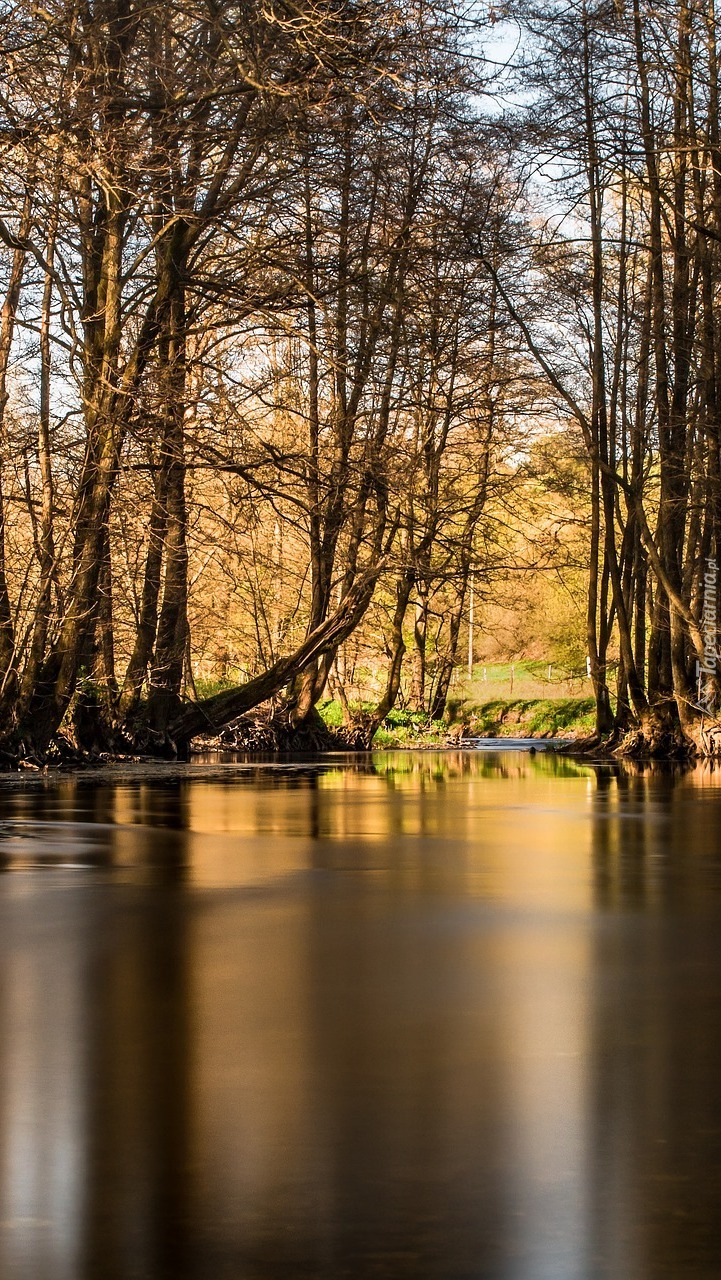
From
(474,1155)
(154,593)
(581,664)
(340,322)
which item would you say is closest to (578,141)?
(340,322)

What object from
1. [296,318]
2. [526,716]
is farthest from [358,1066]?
[526,716]

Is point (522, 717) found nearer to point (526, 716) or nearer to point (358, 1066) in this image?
point (526, 716)

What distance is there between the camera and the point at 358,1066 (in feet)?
14.4

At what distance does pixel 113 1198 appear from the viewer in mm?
3236

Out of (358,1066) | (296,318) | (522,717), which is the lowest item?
(358,1066)

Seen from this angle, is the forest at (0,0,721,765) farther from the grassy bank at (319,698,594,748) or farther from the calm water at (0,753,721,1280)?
the grassy bank at (319,698,594,748)

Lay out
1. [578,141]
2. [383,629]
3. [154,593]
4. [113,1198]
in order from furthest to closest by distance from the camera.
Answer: [383,629] < [154,593] < [578,141] < [113,1198]

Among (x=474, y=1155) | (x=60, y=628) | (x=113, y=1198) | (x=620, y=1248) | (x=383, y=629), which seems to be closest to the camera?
(x=620, y=1248)

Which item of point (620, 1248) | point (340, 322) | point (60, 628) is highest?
point (340, 322)

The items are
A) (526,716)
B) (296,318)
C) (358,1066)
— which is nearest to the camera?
(358,1066)

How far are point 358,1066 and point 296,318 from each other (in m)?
13.2

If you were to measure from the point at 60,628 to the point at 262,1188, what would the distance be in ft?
46.3

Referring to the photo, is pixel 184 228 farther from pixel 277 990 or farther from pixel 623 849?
pixel 277 990

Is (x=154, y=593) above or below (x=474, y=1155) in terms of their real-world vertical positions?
above
